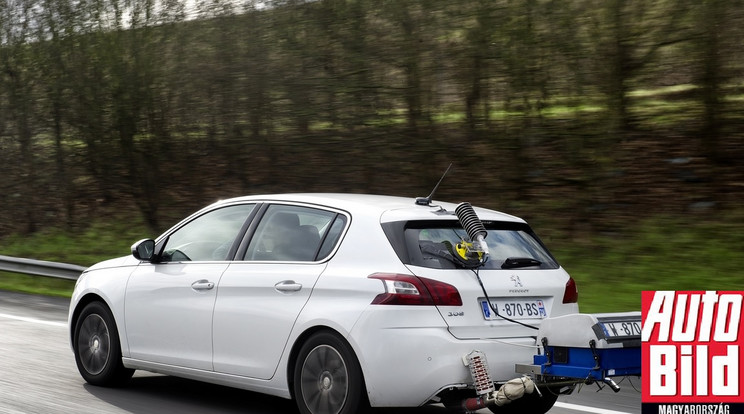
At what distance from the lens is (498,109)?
16.0 metres

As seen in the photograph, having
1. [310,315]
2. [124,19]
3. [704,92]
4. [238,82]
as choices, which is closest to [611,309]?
[704,92]

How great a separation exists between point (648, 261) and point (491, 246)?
7480 mm

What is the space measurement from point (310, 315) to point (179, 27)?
48.3ft

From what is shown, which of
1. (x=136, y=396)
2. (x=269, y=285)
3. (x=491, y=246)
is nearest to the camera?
(x=491, y=246)

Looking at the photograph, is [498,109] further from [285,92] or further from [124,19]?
[124,19]

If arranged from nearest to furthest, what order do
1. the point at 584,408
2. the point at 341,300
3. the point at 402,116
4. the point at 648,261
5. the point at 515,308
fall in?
the point at 341,300 < the point at 515,308 < the point at 584,408 < the point at 648,261 < the point at 402,116

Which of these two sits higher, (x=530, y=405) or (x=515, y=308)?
(x=515, y=308)

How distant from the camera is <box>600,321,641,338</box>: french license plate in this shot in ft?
17.6

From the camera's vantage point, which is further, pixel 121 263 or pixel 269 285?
pixel 121 263

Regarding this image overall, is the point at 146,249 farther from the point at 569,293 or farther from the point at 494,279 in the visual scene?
the point at 569,293

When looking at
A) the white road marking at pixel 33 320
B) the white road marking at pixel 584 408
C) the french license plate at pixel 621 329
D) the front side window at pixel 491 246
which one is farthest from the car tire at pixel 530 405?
the white road marking at pixel 33 320

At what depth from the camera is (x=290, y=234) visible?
6.66 meters

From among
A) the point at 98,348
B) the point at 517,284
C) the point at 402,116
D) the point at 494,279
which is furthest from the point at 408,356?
the point at 402,116

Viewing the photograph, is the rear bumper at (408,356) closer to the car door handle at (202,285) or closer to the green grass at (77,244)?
the car door handle at (202,285)
